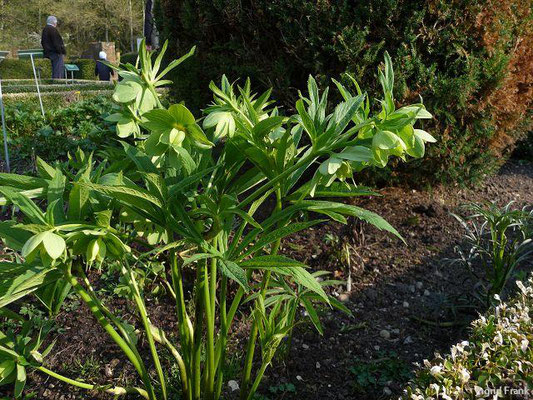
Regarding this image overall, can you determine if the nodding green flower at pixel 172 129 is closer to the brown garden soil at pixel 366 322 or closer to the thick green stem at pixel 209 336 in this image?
the thick green stem at pixel 209 336

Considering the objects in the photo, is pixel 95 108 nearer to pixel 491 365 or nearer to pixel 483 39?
pixel 483 39

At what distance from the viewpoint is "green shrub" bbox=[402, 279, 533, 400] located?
1496 millimetres

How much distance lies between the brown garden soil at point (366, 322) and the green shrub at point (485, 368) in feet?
1.87

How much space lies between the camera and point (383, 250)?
3291mm

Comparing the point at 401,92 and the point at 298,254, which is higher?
the point at 401,92

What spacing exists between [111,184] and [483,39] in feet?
9.60

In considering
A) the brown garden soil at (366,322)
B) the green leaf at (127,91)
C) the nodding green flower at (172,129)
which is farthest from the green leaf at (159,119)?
the brown garden soil at (366,322)

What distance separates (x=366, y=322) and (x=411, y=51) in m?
1.73

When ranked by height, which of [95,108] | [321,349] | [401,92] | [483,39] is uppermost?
[483,39]

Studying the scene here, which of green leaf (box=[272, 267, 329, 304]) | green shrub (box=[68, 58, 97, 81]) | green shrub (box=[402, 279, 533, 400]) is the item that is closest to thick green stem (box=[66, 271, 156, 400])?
green leaf (box=[272, 267, 329, 304])

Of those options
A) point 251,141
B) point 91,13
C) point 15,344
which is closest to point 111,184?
point 251,141

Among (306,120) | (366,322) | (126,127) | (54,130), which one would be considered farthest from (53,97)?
(306,120)

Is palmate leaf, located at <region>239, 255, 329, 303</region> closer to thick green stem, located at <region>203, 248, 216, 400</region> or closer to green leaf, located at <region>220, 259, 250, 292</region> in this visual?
→ green leaf, located at <region>220, 259, 250, 292</region>

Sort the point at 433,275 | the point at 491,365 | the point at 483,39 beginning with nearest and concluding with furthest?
the point at 491,365, the point at 433,275, the point at 483,39
